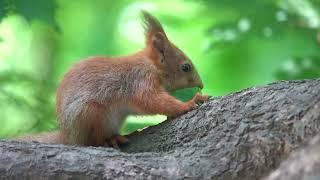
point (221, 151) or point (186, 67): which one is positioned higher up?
point (186, 67)

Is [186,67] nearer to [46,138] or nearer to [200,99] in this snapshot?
[200,99]

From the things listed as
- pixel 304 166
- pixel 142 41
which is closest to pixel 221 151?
pixel 304 166

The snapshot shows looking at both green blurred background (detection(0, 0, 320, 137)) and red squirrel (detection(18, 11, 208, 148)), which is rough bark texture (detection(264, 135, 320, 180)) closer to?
red squirrel (detection(18, 11, 208, 148))

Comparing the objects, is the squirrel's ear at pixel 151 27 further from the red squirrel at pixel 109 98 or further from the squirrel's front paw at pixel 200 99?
the squirrel's front paw at pixel 200 99

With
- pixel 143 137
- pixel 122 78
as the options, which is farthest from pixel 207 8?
pixel 143 137

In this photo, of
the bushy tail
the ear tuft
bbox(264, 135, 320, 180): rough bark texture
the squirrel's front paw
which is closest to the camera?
bbox(264, 135, 320, 180): rough bark texture

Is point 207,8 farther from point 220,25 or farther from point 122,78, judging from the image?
point 122,78

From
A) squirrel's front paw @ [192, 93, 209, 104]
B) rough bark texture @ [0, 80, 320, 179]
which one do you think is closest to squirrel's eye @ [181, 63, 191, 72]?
squirrel's front paw @ [192, 93, 209, 104]
